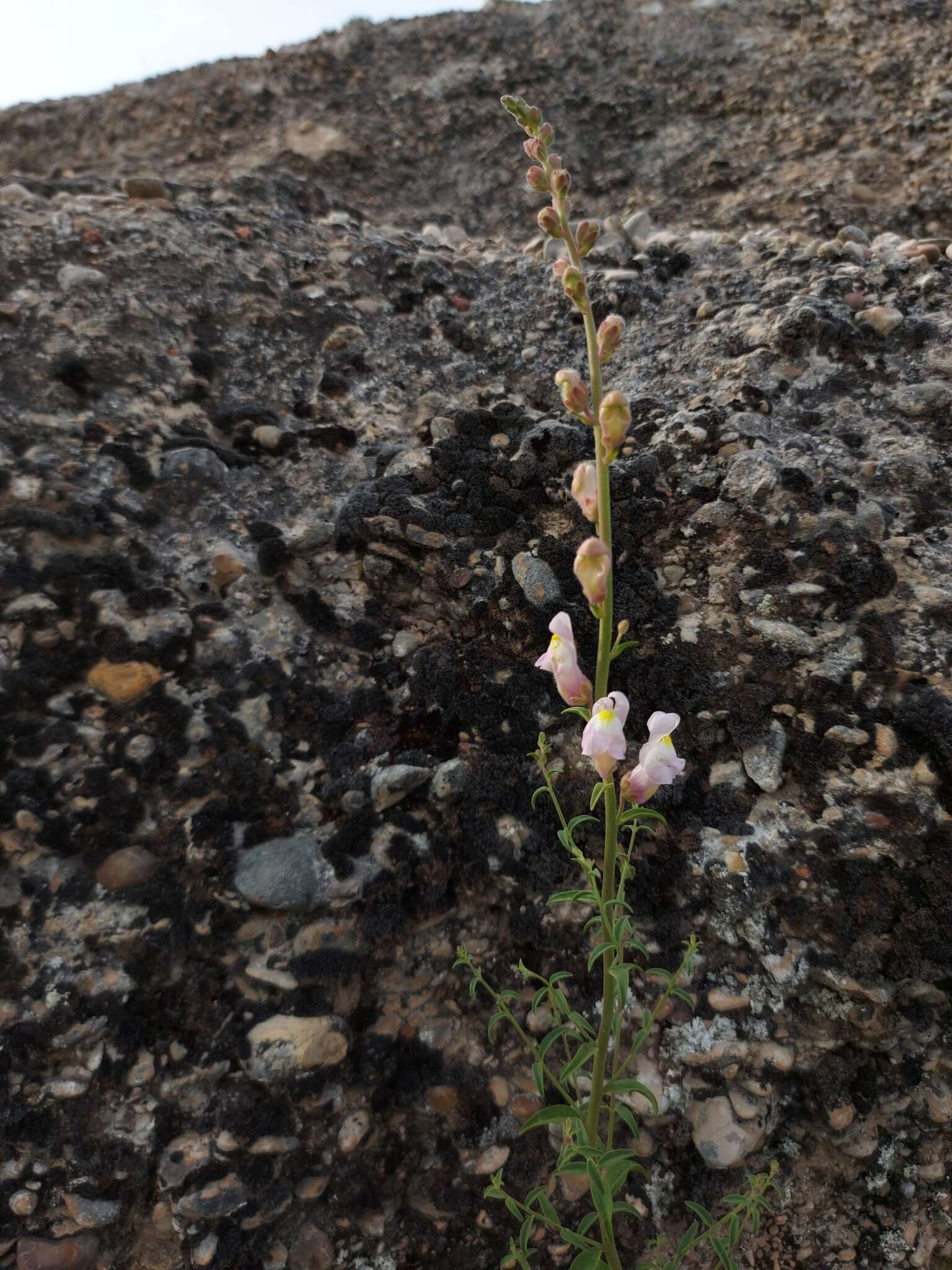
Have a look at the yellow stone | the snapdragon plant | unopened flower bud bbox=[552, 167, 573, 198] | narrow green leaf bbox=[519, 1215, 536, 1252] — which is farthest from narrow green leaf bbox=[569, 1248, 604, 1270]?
unopened flower bud bbox=[552, 167, 573, 198]

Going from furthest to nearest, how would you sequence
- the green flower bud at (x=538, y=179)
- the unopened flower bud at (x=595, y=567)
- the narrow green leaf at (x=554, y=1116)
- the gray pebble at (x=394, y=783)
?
the gray pebble at (x=394, y=783) < the green flower bud at (x=538, y=179) < the narrow green leaf at (x=554, y=1116) < the unopened flower bud at (x=595, y=567)

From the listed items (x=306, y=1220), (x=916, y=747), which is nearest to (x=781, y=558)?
(x=916, y=747)

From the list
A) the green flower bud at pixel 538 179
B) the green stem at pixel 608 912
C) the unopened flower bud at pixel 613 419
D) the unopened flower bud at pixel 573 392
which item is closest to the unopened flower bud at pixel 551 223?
the green flower bud at pixel 538 179

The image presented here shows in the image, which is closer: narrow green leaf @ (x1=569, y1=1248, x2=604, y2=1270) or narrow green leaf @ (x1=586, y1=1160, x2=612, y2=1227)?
narrow green leaf @ (x1=586, y1=1160, x2=612, y2=1227)

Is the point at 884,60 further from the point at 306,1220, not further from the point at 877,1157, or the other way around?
the point at 306,1220

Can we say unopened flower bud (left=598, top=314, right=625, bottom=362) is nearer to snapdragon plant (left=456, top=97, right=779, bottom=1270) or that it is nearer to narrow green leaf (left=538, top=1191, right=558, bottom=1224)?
snapdragon plant (left=456, top=97, right=779, bottom=1270)

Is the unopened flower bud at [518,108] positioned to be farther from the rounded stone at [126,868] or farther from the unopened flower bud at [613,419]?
the rounded stone at [126,868]

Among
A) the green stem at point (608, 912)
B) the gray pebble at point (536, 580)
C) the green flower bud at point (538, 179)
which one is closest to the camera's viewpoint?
the green stem at point (608, 912)

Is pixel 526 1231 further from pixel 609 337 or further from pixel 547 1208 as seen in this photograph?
pixel 609 337
